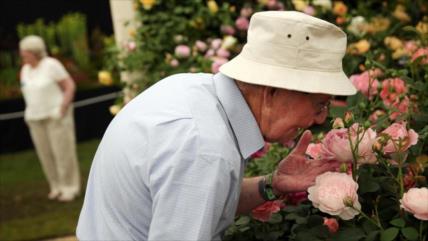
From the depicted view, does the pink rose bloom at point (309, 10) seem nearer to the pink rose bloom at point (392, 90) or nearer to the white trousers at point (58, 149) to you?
the pink rose bloom at point (392, 90)

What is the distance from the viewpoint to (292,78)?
145 centimetres

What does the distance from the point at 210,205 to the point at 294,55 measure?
350 mm

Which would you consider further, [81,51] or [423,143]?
[81,51]

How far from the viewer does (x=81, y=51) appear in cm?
1110

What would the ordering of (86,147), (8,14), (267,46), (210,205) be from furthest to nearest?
(8,14) < (86,147) < (267,46) < (210,205)

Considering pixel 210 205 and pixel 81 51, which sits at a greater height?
pixel 210 205

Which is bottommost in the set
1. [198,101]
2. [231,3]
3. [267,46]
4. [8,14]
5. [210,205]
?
[8,14]

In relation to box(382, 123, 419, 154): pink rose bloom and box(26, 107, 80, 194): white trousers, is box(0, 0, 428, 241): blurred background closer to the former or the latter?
box(382, 123, 419, 154): pink rose bloom

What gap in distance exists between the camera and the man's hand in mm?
1659

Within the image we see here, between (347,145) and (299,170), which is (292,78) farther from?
(299,170)

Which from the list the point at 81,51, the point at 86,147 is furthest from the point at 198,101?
the point at 81,51

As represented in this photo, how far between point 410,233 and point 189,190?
52cm

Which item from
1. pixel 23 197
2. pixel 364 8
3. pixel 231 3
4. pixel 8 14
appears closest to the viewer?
pixel 364 8

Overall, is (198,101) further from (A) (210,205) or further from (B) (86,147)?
(B) (86,147)
